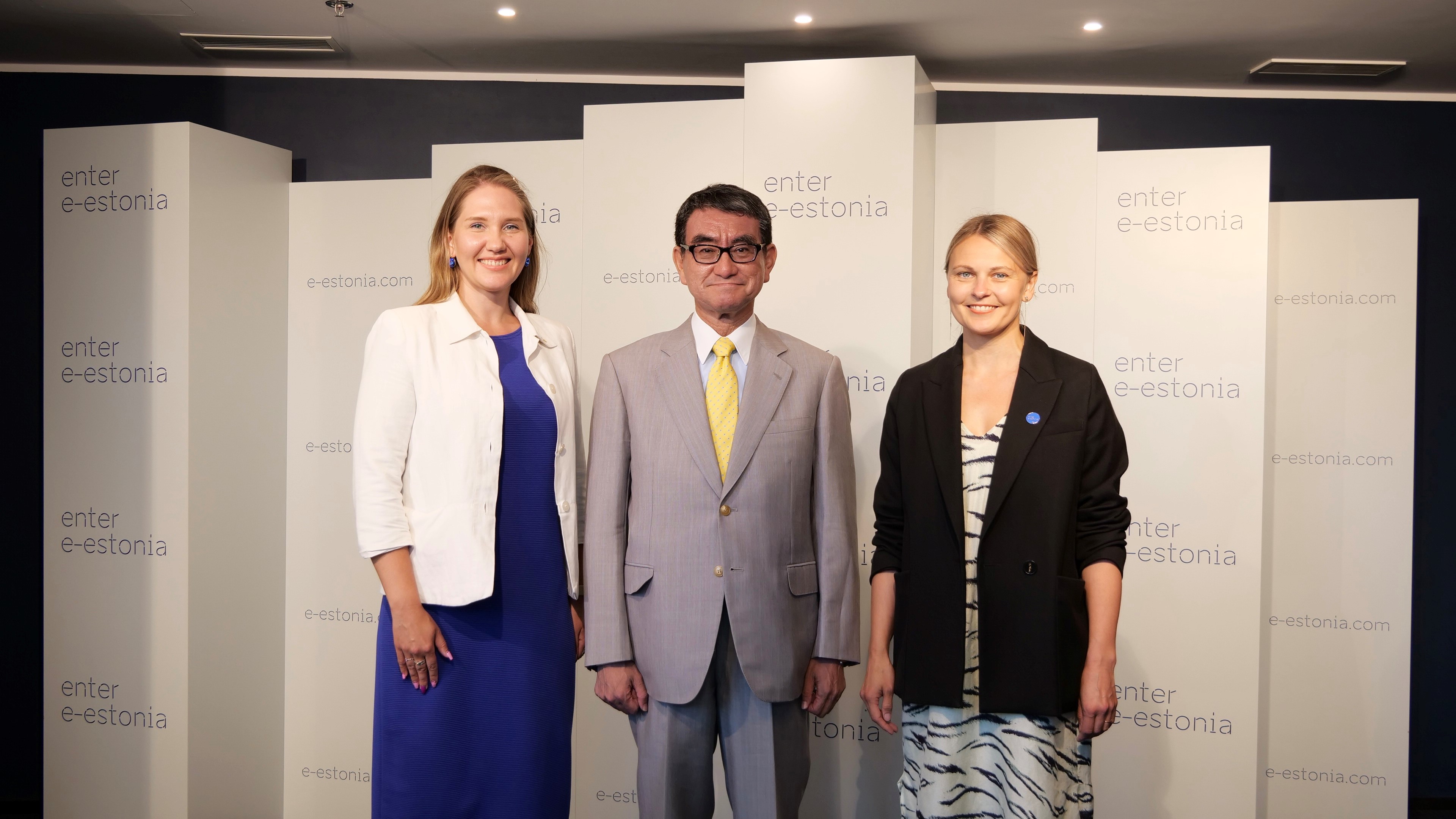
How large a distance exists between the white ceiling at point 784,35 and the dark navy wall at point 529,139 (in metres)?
0.12

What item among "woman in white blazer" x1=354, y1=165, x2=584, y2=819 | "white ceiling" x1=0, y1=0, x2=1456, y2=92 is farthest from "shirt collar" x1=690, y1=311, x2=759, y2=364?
"white ceiling" x1=0, y1=0, x2=1456, y2=92

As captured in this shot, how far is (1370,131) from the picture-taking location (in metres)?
4.29

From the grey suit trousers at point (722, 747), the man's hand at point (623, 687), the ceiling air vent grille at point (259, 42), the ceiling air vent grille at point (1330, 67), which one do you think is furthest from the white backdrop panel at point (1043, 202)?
the ceiling air vent grille at point (259, 42)

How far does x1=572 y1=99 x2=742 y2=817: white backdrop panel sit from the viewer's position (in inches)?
136

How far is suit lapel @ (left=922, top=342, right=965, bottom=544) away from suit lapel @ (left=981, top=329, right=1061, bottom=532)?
0.06 meters

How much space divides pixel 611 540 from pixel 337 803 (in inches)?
106

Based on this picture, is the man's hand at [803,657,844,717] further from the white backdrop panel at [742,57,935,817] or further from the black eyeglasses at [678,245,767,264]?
the white backdrop panel at [742,57,935,817]

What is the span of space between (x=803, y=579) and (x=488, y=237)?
105cm

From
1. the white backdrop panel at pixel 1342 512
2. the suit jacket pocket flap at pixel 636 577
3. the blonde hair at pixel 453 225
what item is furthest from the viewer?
the white backdrop panel at pixel 1342 512

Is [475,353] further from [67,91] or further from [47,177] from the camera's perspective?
[67,91]

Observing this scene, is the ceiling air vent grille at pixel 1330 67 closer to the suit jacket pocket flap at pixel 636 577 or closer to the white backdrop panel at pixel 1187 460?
the white backdrop panel at pixel 1187 460

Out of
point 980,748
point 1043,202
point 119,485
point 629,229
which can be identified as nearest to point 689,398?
point 980,748

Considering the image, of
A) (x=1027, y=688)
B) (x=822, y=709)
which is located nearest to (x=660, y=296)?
(x=822, y=709)

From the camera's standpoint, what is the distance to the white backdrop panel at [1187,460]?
11.4 ft
